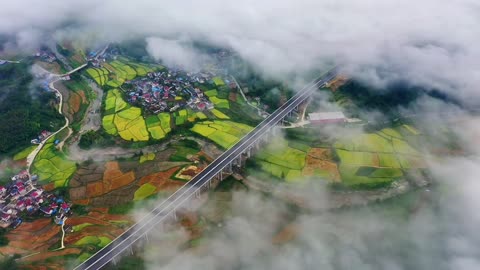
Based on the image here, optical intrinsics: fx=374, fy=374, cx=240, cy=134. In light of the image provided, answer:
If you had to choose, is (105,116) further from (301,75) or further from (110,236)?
(301,75)

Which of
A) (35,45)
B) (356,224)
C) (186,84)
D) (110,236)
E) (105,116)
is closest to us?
(110,236)

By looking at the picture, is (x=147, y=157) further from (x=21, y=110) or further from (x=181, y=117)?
(x=21, y=110)

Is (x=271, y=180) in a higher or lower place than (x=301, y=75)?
lower

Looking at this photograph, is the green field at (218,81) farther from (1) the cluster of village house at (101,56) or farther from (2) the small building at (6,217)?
(2) the small building at (6,217)

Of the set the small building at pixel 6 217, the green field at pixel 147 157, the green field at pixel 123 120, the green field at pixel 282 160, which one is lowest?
the small building at pixel 6 217

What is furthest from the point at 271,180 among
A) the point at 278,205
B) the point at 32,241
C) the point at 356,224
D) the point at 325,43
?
the point at 325,43

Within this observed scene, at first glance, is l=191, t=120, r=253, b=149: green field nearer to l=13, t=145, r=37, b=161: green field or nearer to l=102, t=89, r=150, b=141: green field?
l=102, t=89, r=150, b=141: green field

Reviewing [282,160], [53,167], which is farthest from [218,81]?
[53,167]

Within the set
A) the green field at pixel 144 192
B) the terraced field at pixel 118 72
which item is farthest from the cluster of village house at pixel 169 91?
the green field at pixel 144 192
